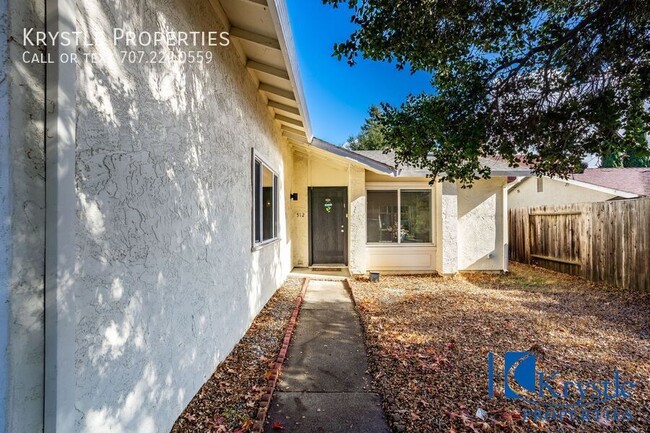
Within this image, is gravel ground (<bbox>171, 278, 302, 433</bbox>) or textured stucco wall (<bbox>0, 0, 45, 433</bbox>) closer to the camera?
textured stucco wall (<bbox>0, 0, 45, 433</bbox>)

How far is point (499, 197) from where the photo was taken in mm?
9484

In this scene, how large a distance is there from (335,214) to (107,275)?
8.69 metres

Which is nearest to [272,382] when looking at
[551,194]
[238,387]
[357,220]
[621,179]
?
[238,387]

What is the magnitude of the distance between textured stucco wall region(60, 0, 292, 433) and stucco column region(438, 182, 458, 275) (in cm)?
662

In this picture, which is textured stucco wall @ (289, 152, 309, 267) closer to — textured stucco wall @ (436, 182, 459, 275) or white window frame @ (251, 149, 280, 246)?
white window frame @ (251, 149, 280, 246)

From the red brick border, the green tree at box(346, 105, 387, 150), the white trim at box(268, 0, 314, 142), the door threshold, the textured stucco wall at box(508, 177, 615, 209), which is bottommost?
the red brick border

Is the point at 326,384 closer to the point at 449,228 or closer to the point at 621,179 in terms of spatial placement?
the point at 449,228

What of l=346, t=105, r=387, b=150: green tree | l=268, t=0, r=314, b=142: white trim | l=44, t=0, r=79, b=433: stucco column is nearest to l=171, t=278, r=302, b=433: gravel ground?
l=44, t=0, r=79, b=433: stucco column

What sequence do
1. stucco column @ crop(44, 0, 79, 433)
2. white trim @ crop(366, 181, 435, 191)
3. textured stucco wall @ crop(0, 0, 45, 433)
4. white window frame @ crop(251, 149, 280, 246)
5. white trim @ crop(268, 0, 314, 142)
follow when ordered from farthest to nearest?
white trim @ crop(366, 181, 435, 191), white window frame @ crop(251, 149, 280, 246), white trim @ crop(268, 0, 314, 142), stucco column @ crop(44, 0, 79, 433), textured stucco wall @ crop(0, 0, 45, 433)

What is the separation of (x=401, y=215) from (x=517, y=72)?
5.76 metres

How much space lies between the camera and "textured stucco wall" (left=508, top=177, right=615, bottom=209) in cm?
1220

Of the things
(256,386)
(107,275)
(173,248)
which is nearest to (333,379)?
(256,386)

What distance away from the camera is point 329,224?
10.5 meters

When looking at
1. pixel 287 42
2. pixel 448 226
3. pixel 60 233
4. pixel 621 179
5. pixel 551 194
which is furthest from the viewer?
pixel 621 179
